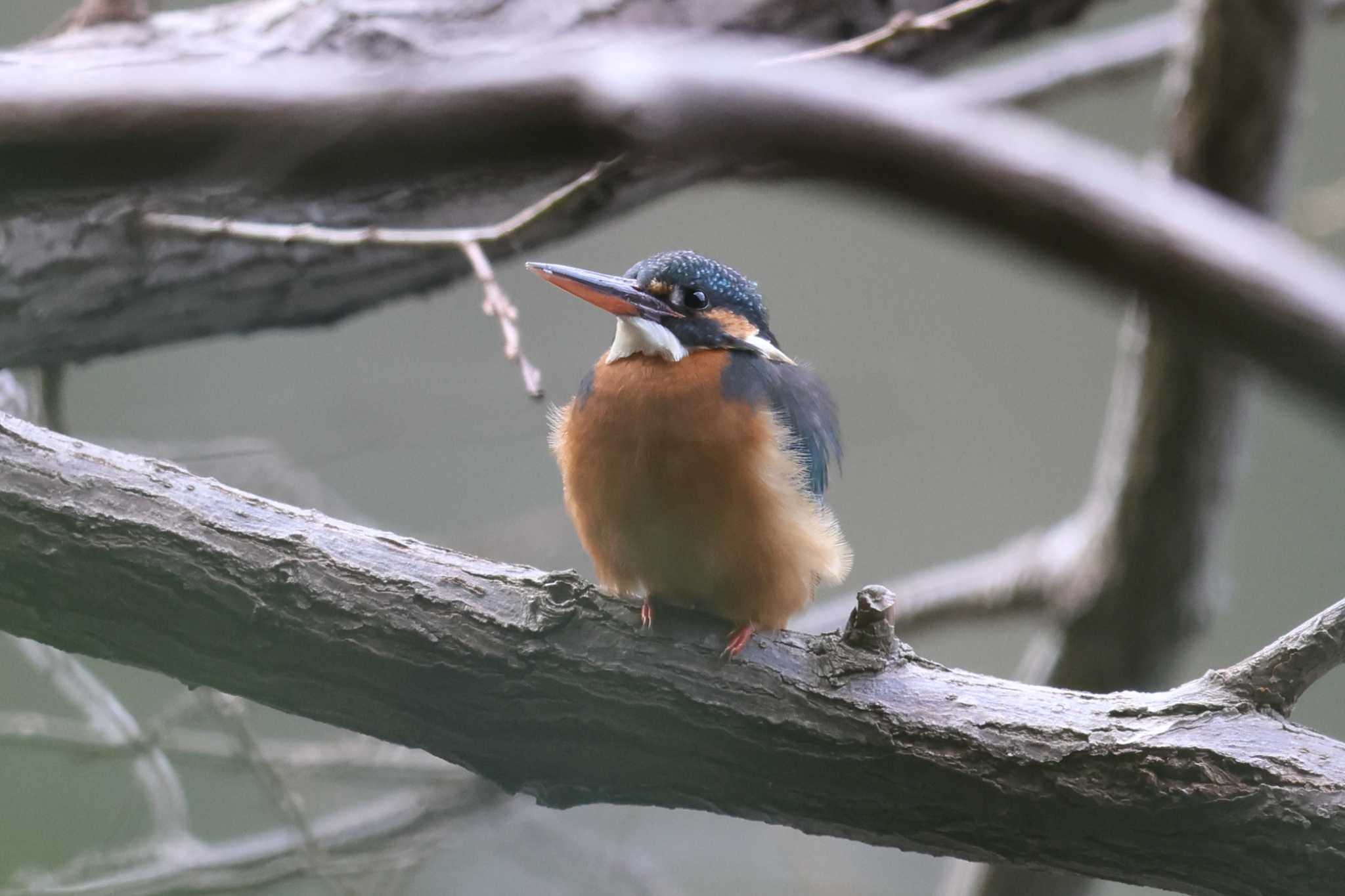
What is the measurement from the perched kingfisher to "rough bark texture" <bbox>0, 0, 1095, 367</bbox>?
1.00ft

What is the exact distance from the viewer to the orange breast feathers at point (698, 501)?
73.3 inches

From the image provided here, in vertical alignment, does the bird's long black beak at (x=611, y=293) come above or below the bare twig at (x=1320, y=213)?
below

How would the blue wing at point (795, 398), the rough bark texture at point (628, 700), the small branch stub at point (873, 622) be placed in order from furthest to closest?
the blue wing at point (795, 398) → the small branch stub at point (873, 622) → the rough bark texture at point (628, 700)

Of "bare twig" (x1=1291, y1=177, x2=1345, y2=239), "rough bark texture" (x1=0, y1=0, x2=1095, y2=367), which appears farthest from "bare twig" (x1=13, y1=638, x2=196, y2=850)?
"bare twig" (x1=1291, y1=177, x2=1345, y2=239)

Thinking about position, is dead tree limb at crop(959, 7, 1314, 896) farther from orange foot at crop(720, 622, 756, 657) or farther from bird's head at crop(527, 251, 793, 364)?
orange foot at crop(720, 622, 756, 657)

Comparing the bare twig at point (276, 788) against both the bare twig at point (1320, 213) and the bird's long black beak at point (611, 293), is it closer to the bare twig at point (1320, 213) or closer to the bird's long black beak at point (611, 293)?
the bird's long black beak at point (611, 293)

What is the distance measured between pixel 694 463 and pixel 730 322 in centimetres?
41

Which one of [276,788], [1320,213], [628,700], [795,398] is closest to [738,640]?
[628,700]

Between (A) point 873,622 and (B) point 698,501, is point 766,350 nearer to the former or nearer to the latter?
(B) point 698,501

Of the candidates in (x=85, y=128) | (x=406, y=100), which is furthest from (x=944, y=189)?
(x=85, y=128)

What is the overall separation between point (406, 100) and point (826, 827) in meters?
1.42

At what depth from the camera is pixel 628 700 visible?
1605 millimetres

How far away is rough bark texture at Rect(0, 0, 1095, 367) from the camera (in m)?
2.09

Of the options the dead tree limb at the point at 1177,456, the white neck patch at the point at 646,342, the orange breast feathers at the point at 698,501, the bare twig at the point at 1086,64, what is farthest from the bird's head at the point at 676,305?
the bare twig at the point at 1086,64
